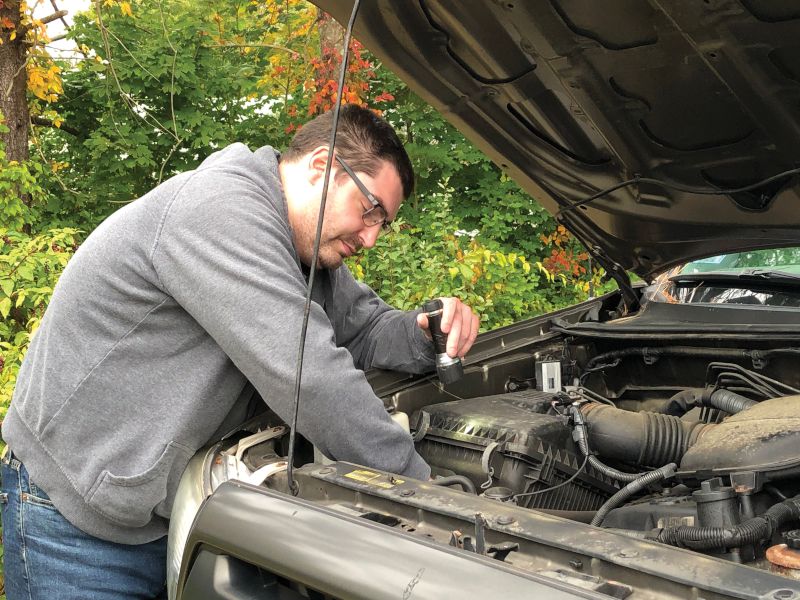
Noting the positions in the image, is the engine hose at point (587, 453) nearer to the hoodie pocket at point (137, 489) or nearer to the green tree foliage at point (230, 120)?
the hoodie pocket at point (137, 489)

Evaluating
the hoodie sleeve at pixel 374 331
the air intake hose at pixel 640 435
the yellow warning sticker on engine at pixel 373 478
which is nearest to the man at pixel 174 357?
the yellow warning sticker on engine at pixel 373 478

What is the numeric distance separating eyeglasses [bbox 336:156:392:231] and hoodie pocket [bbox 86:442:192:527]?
690 millimetres

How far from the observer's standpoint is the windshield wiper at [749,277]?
2.76 metres

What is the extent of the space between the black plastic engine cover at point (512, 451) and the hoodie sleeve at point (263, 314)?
1.10 ft

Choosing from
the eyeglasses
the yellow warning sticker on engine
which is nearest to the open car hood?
the eyeglasses

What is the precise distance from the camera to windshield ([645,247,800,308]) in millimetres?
2770

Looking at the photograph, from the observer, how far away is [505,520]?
4.99ft

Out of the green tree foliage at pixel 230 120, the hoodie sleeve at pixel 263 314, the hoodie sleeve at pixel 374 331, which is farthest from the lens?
the green tree foliage at pixel 230 120

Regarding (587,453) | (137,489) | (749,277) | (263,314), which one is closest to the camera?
(263,314)

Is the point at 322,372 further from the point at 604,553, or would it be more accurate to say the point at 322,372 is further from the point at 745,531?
the point at 745,531

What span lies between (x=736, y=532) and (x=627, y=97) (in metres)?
1.21

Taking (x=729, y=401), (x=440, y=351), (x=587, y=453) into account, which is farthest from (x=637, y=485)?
(x=440, y=351)

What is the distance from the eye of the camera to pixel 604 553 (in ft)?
4.46

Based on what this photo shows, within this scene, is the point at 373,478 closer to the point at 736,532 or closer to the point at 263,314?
the point at 263,314
